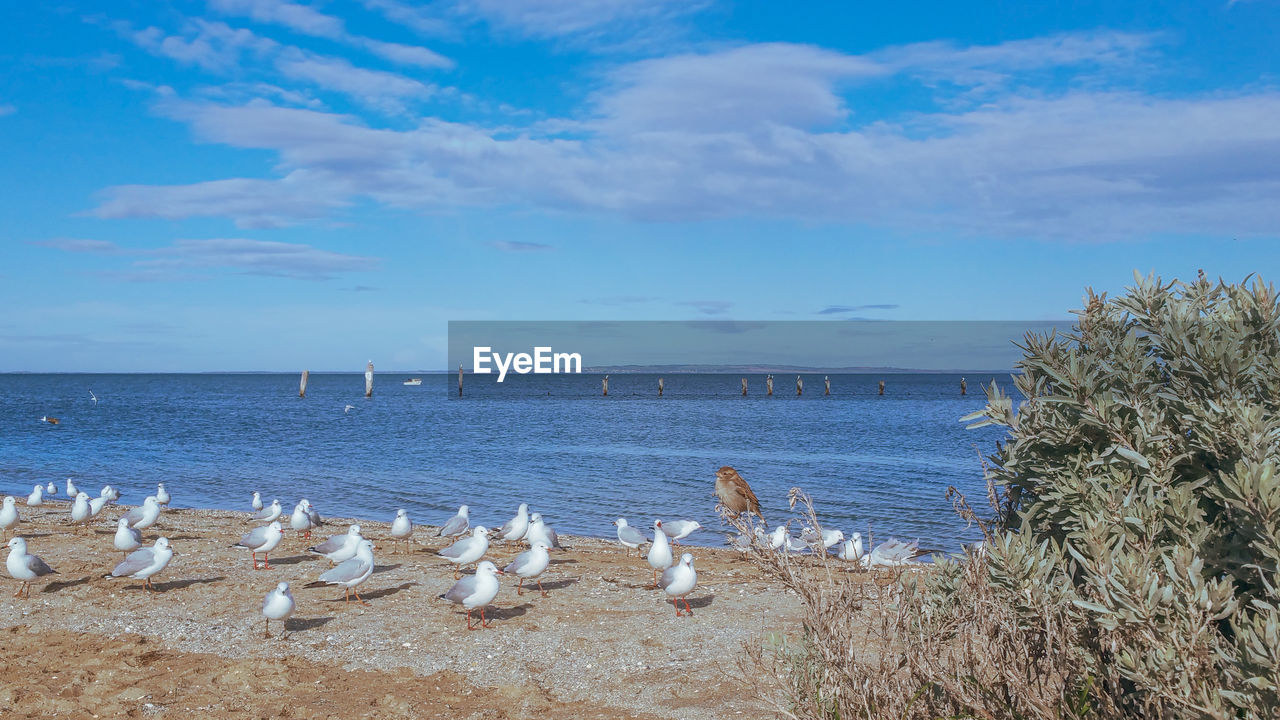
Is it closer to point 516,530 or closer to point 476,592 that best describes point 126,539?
point 516,530

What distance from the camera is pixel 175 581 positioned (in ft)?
38.1

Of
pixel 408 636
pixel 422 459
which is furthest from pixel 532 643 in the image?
pixel 422 459

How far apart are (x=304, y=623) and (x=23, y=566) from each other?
3747 mm

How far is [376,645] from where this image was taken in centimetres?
886

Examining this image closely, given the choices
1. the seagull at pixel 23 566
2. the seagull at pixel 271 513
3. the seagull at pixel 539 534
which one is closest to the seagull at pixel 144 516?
the seagull at pixel 271 513

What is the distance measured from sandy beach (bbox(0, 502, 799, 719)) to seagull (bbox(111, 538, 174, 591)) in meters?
0.29

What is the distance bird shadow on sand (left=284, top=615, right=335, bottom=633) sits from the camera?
9430 millimetres

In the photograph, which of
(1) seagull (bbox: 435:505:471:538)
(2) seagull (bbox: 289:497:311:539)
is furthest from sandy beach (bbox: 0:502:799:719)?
(2) seagull (bbox: 289:497:311:539)

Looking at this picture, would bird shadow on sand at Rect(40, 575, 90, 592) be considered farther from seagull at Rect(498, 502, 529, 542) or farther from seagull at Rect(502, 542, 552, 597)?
seagull at Rect(498, 502, 529, 542)

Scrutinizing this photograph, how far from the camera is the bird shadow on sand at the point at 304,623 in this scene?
9.43 m

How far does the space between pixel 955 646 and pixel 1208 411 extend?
1549 mm

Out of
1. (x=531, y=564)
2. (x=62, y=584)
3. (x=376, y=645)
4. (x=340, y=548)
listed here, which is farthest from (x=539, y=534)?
(x=62, y=584)

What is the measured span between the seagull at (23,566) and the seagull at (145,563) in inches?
33.2

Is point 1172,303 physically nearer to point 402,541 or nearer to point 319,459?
point 402,541
